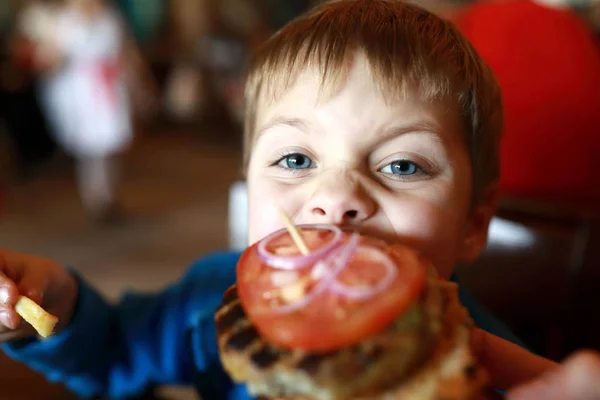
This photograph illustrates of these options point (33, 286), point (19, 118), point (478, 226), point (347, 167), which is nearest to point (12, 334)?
point (33, 286)

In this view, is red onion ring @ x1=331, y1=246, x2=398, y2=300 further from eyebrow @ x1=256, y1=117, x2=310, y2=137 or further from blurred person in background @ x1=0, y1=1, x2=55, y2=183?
blurred person in background @ x1=0, y1=1, x2=55, y2=183

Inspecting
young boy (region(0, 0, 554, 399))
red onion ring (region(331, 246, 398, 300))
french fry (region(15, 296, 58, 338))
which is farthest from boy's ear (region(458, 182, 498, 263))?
french fry (region(15, 296, 58, 338))

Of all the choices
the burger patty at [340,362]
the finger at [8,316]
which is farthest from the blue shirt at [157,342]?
the burger patty at [340,362]

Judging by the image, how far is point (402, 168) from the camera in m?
0.70

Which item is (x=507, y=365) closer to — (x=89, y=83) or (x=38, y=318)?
(x=38, y=318)

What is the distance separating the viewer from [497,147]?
87 centimetres

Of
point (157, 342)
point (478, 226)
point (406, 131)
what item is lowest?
point (157, 342)

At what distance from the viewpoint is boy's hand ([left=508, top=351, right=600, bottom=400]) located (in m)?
0.42

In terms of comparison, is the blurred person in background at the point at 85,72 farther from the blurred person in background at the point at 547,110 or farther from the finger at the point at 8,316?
the finger at the point at 8,316

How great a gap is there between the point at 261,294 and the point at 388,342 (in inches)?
4.6

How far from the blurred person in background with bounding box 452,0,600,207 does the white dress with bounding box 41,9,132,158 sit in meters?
2.12

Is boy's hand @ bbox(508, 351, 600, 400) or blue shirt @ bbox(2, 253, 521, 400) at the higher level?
boy's hand @ bbox(508, 351, 600, 400)

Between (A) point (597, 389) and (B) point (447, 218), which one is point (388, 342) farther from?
(B) point (447, 218)

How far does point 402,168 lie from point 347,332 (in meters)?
0.34
